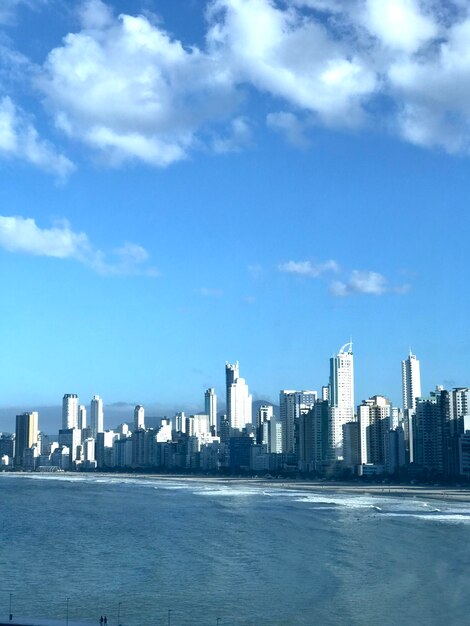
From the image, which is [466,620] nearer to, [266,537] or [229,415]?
[266,537]

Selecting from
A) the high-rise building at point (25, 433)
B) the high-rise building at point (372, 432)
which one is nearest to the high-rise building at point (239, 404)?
the high-rise building at point (25, 433)

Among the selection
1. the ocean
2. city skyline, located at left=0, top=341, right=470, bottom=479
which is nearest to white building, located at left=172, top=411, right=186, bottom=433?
city skyline, located at left=0, top=341, right=470, bottom=479

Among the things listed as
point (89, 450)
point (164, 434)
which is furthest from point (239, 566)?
point (89, 450)

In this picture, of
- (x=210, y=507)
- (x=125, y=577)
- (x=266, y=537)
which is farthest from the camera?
(x=210, y=507)

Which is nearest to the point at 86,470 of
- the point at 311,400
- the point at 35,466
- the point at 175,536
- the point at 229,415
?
the point at 35,466

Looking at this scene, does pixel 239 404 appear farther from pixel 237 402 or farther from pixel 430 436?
pixel 430 436

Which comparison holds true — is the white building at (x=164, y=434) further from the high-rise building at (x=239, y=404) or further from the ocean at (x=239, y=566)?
the ocean at (x=239, y=566)
